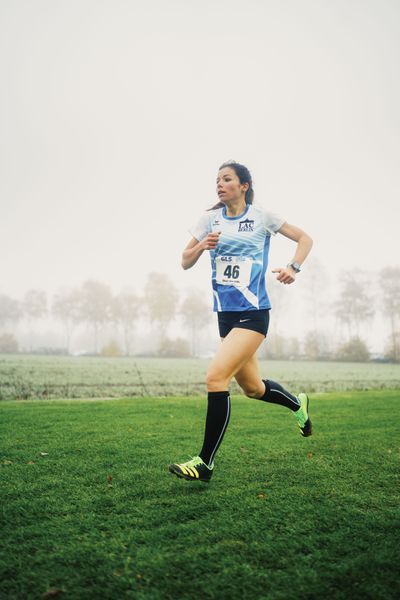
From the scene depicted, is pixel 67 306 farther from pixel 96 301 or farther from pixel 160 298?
pixel 160 298

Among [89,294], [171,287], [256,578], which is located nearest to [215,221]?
[256,578]

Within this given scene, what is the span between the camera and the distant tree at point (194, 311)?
80.1 m

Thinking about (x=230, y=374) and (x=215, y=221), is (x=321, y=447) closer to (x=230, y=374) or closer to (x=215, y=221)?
(x=230, y=374)

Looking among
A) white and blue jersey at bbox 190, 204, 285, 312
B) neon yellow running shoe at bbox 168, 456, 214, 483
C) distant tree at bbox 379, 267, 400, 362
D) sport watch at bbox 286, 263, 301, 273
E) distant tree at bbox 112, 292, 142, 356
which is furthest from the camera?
distant tree at bbox 112, 292, 142, 356

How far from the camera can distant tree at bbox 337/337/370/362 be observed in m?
52.1

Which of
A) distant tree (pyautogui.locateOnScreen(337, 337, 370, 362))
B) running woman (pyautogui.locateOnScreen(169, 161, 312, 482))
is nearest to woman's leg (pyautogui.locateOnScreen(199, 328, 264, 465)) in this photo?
running woman (pyautogui.locateOnScreen(169, 161, 312, 482))

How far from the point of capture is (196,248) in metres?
3.95

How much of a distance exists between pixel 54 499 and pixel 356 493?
91.1 inches

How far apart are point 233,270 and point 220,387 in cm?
109

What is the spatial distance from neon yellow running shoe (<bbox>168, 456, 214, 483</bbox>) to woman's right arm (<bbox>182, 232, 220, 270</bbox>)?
180 cm

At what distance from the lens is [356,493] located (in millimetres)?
3352

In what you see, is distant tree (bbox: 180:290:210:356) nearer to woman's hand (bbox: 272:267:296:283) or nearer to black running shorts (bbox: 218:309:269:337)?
black running shorts (bbox: 218:309:269:337)

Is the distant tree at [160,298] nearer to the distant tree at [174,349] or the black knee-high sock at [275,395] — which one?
the distant tree at [174,349]

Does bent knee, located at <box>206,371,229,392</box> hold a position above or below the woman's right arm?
below
